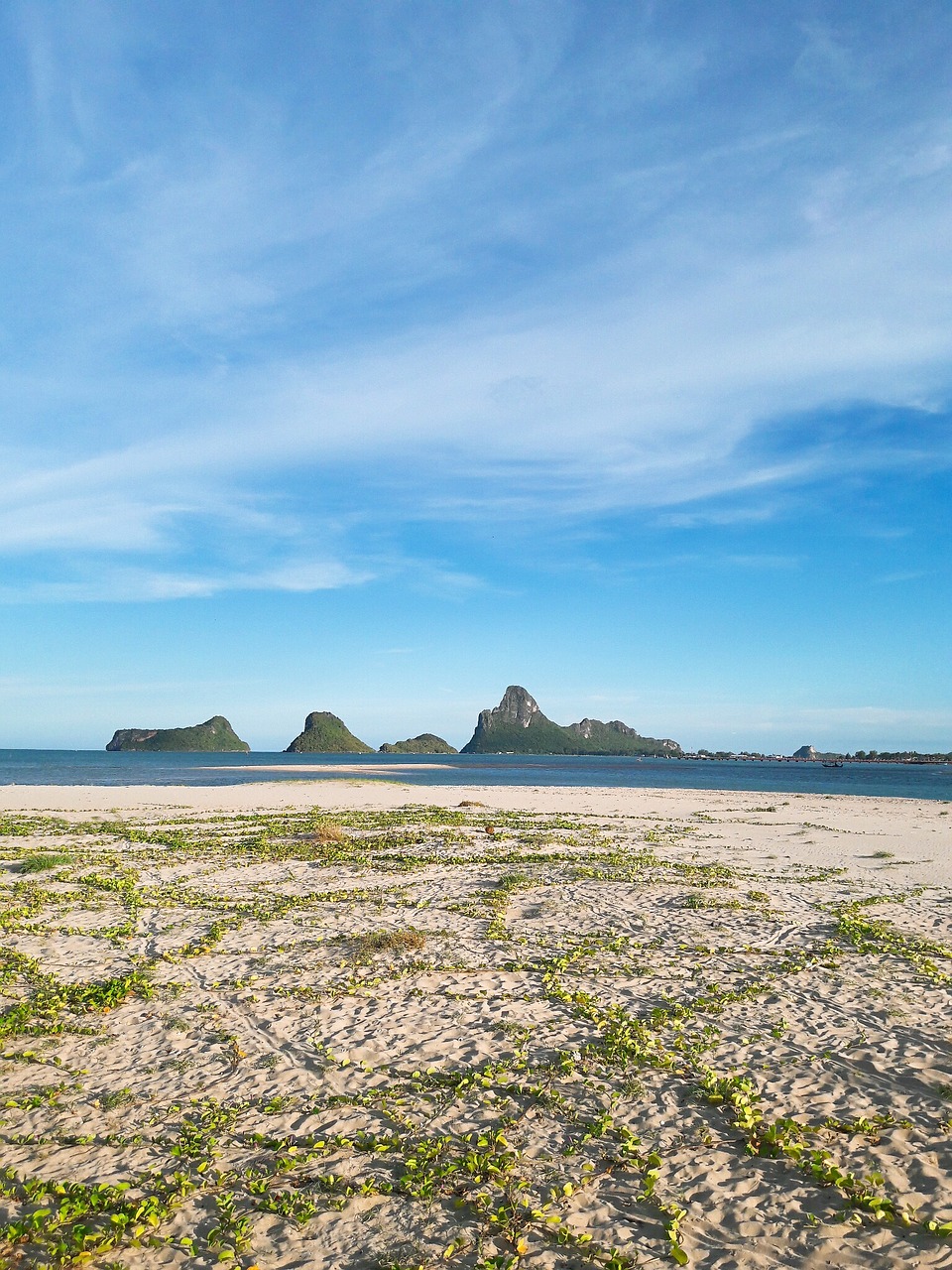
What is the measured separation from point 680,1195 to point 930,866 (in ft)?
66.3

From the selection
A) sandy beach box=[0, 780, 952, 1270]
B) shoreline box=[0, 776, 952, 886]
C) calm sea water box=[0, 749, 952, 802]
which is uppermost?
sandy beach box=[0, 780, 952, 1270]

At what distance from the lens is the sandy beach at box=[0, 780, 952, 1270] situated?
230 inches

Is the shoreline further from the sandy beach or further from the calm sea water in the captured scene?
the calm sea water

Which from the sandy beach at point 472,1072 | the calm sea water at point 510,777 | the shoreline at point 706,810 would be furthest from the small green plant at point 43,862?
the calm sea water at point 510,777

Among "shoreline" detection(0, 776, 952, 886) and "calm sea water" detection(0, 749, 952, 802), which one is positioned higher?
"shoreline" detection(0, 776, 952, 886)

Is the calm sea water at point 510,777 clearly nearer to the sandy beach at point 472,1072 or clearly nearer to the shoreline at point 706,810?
the shoreline at point 706,810

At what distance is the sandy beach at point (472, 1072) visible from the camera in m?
5.84

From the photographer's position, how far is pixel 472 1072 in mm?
8445

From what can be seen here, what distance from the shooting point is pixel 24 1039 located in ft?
29.9

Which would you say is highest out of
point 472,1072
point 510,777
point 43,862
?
point 43,862

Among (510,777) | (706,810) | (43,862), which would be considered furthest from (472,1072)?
(510,777)

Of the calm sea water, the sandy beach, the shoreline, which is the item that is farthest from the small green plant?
the calm sea water

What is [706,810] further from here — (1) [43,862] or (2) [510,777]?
(2) [510,777]

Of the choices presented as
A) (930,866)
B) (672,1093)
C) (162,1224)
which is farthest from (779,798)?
(162,1224)
